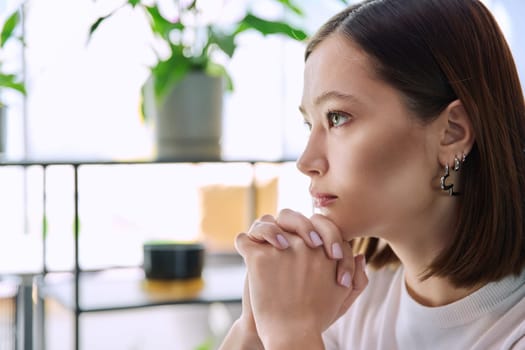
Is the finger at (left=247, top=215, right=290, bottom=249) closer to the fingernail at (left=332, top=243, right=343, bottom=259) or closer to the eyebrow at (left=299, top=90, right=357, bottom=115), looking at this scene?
the fingernail at (left=332, top=243, right=343, bottom=259)

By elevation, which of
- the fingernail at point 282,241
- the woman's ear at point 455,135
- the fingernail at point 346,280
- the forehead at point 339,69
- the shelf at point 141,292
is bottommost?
the shelf at point 141,292

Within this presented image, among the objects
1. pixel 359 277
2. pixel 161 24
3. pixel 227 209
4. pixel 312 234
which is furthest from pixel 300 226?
pixel 227 209

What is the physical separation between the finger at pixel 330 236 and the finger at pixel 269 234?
0.18 feet

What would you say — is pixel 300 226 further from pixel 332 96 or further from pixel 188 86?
pixel 188 86

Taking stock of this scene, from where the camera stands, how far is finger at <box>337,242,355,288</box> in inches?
44.4

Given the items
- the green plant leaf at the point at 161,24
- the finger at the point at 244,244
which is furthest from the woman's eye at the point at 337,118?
the green plant leaf at the point at 161,24

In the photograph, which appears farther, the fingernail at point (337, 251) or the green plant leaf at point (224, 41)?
the green plant leaf at point (224, 41)

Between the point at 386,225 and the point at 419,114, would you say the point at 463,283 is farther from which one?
the point at 419,114

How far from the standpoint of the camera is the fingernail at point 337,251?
3.62ft

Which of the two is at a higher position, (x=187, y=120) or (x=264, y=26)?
(x=264, y=26)

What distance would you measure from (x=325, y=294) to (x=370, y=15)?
40cm

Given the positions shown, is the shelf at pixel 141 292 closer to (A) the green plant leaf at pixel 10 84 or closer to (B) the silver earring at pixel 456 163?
(A) the green plant leaf at pixel 10 84

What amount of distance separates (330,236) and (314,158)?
0.11 metres

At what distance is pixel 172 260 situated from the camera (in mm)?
1833
